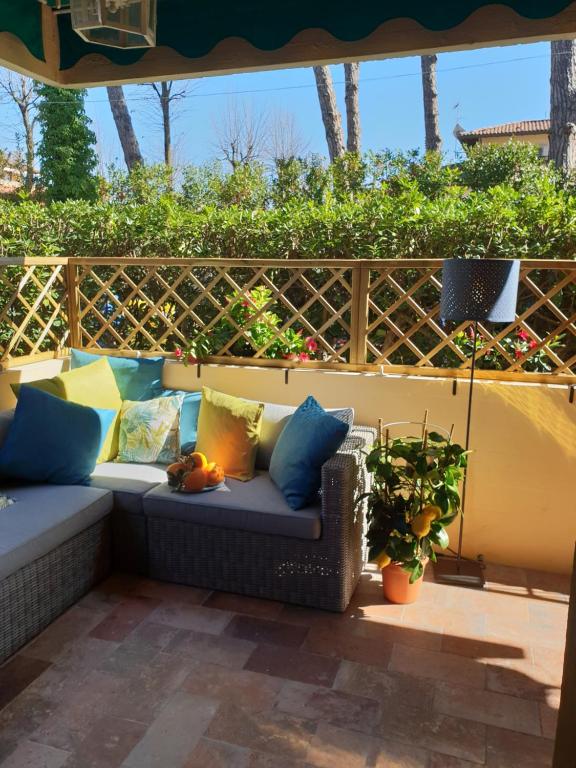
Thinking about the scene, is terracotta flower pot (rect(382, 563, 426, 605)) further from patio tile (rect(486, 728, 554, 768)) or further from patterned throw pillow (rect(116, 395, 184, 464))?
patterned throw pillow (rect(116, 395, 184, 464))

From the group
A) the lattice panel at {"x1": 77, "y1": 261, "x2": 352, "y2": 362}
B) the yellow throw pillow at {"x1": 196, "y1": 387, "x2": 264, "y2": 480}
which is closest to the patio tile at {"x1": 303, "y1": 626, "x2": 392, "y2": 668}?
the yellow throw pillow at {"x1": 196, "y1": 387, "x2": 264, "y2": 480}

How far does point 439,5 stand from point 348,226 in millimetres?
1696

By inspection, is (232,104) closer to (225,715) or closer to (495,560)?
(495,560)

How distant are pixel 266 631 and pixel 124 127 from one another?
10489 mm

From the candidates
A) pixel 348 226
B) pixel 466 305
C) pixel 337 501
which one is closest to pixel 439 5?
pixel 466 305

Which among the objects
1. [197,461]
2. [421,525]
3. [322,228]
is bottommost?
[421,525]

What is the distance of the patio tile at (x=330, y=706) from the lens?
77.8 inches

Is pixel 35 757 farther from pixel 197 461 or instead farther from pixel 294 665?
pixel 197 461

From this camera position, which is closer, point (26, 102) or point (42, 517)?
point (42, 517)

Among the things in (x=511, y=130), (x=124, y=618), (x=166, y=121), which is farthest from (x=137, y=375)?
(x=511, y=130)

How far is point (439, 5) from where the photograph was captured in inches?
86.5

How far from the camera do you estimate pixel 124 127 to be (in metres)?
10.8

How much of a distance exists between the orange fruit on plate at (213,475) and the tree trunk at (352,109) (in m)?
8.55

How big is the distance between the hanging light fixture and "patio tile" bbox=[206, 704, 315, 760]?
217 centimetres
